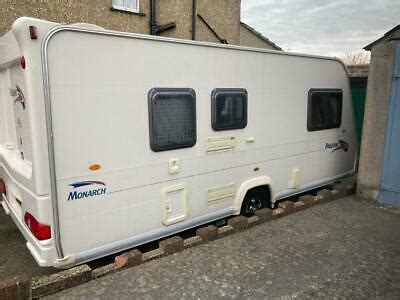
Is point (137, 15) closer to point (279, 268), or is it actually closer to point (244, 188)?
point (244, 188)

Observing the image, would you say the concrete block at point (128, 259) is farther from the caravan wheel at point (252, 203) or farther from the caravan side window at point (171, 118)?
the caravan wheel at point (252, 203)

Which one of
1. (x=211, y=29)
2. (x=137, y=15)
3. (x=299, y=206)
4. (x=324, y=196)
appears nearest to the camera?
(x=299, y=206)

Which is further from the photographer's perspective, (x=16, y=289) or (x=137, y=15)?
(x=137, y=15)

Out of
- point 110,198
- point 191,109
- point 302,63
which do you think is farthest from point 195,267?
point 302,63

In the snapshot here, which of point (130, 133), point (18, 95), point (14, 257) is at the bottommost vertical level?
point (14, 257)

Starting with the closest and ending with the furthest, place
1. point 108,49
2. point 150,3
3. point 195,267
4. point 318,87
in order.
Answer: point 108,49, point 195,267, point 318,87, point 150,3

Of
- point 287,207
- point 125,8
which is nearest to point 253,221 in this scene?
point 287,207

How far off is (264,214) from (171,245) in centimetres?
170

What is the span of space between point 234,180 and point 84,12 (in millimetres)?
5095

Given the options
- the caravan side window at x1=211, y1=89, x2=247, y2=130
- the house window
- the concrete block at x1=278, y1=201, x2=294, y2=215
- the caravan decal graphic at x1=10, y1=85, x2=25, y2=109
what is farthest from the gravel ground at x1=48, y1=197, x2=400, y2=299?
the house window

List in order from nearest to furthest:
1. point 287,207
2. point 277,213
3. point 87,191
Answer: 1. point 87,191
2. point 277,213
3. point 287,207

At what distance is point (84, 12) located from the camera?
716 centimetres

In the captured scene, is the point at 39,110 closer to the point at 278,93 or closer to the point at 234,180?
the point at 234,180

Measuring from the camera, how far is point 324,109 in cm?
617
